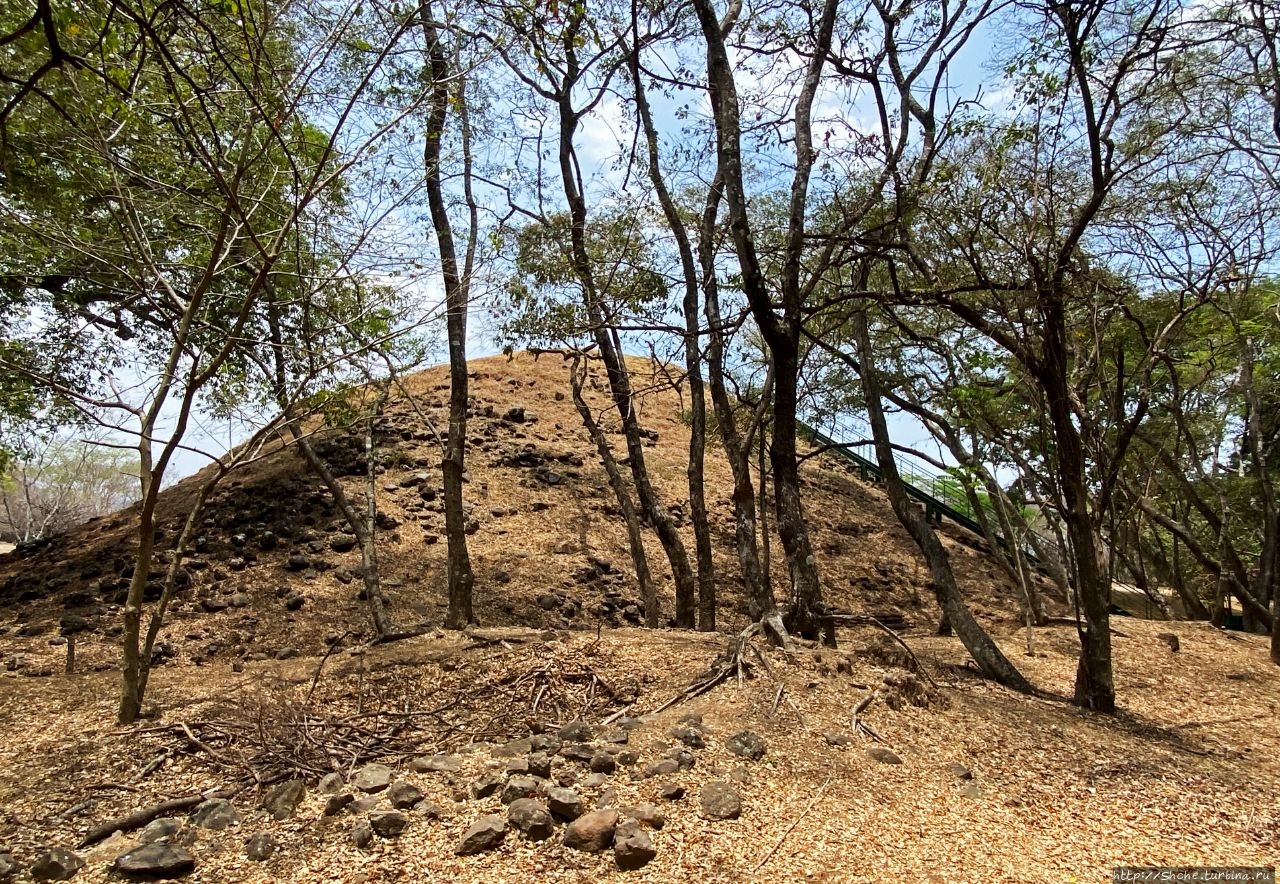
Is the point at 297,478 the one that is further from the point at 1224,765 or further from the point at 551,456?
the point at 1224,765

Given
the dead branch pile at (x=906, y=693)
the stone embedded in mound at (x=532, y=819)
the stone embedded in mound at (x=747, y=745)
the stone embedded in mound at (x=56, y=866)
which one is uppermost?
the dead branch pile at (x=906, y=693)

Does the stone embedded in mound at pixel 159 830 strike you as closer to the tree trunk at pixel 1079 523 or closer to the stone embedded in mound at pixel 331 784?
the stone embedded in mound at pixel 331 784

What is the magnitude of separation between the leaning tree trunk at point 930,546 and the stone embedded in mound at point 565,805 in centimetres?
483

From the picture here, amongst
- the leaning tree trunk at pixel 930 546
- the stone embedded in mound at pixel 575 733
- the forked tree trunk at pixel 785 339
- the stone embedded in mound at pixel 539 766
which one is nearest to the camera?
the stone embedded in mound at pixel 539 766

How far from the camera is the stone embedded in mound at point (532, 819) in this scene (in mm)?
2961

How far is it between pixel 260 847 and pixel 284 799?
12.9 inches

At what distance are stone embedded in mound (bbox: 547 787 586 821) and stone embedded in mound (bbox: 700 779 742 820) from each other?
1.76 feet

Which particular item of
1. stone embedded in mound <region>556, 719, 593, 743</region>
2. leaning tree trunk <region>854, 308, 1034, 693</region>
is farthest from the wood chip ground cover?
leaning tree trunk <region>854, 308, 1034, 693</region>

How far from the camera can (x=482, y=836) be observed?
2.92m

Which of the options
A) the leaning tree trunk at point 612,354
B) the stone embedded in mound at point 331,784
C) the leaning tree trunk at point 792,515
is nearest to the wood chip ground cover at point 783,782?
the stone embedded in mound at point 331,784

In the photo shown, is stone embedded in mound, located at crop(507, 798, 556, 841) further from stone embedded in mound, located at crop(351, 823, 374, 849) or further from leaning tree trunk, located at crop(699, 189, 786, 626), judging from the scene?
leaning tree trunk, located at crop(699, 189, 786, 626)

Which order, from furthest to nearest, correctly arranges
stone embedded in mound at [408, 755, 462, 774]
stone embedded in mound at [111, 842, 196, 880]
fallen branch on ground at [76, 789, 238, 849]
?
stone embedded in mound at [408, 755, 462, 774] → fallen branch on ground at [76, 789, 238, 849] → stone embedded in mound at [111, 842, 196, 880]

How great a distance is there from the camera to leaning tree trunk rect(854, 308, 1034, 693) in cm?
672

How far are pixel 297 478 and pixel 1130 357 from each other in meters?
14.0
